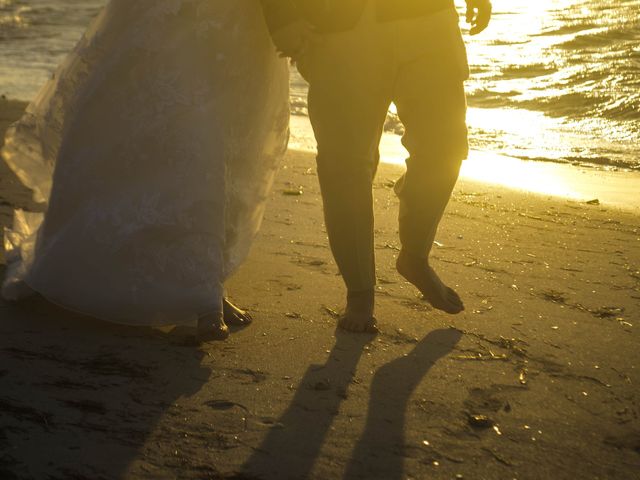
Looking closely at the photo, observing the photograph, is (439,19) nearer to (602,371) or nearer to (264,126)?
(264,126)

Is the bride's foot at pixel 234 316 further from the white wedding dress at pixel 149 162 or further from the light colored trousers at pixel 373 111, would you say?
the light colored trousers at pixel 373 111

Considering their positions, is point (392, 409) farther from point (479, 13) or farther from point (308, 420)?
point (479, 13)

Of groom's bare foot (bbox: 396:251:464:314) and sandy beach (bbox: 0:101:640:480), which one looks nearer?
sandy beach (bbox: 0:101:640:480)

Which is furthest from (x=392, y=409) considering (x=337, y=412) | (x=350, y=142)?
(x=350, y=142)

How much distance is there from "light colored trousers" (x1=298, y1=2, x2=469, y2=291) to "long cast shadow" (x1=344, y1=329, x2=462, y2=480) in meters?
0.34

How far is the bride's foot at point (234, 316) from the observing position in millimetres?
3139

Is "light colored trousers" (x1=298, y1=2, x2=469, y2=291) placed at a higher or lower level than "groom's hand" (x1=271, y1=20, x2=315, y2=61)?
lower

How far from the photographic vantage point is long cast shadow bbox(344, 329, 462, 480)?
213 cm

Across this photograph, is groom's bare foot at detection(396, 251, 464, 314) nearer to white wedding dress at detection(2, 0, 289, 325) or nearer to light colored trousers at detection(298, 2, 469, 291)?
light colored trousers at detection(298, 2, 469, 291)

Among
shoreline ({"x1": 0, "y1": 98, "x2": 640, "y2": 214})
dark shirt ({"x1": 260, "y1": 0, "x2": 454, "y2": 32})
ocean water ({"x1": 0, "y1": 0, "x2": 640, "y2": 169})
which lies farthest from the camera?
ocean water ({"x1": 0, "y1": 0, "x2": 640, "y2": 169})

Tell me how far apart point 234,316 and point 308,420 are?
84cm

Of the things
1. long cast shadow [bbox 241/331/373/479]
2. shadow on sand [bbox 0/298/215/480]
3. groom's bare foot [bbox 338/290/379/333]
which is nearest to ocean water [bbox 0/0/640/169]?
groom's bare foot [bbox 338/290/379/333]

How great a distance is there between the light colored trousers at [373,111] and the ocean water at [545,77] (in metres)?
4.23

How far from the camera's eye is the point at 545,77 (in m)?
10.8
